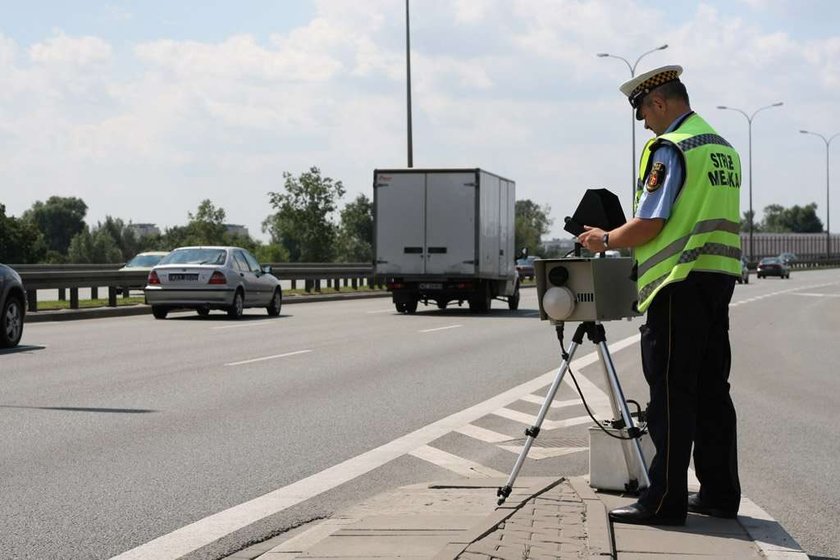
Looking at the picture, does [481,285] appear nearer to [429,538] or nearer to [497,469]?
[497,469]

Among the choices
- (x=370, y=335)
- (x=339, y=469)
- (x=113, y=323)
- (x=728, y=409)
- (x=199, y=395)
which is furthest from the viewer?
(x=113, y=323)

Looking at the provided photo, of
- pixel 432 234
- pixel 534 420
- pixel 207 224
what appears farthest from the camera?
pixel 207 224

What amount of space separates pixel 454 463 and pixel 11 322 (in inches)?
429

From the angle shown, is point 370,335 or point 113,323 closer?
point 370,335

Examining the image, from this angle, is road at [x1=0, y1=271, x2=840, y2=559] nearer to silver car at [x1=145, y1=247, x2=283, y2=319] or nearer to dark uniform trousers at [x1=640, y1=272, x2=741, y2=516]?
dark uniform trousers at [x1=640, y1=272, x2=741, y2=516]

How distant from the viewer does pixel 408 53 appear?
47.7 meters

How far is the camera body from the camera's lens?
5.97m

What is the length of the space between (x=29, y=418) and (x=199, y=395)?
2.05m

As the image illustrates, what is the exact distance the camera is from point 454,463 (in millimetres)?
8125

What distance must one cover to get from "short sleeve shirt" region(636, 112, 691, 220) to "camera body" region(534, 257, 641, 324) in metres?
0.37

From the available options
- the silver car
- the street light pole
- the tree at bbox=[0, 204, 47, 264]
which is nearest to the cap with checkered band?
the silver car

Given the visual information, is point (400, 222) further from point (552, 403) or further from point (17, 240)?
point (17, 240)

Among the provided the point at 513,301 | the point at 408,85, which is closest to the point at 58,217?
the point at 408,85

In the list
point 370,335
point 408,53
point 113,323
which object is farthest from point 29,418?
point 408,53
